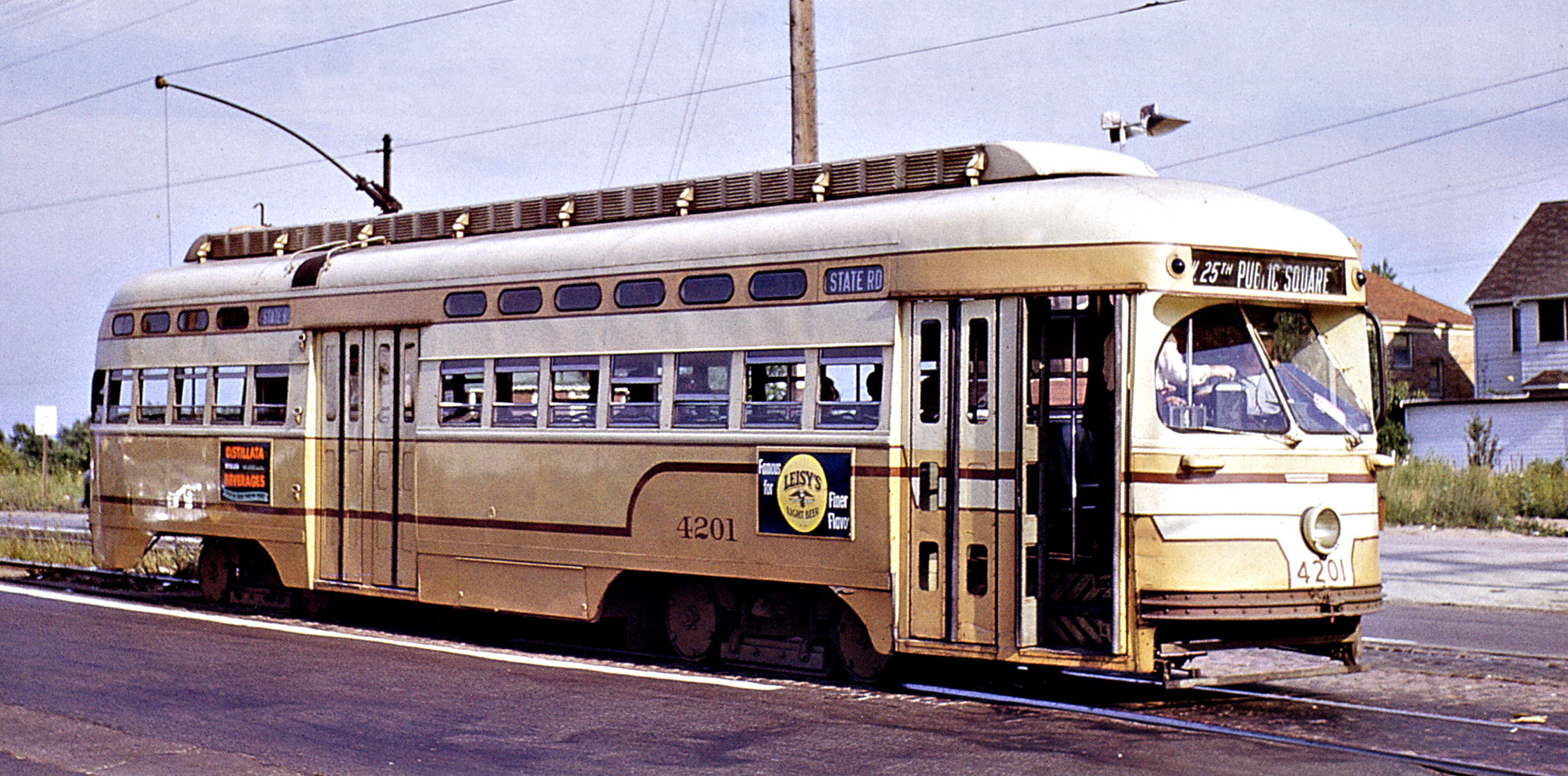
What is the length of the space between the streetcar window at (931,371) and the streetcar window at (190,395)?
8297 mm

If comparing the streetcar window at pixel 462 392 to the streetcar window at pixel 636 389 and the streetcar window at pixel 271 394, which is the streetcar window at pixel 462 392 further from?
the streetcar window at pixel 271 394

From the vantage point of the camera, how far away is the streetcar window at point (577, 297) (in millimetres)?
12953

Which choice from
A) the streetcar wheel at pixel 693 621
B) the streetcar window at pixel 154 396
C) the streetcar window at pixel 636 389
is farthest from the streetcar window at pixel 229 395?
the streetcar wheel at pixel 693 621

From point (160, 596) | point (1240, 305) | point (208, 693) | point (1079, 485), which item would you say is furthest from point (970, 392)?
point (160, 596)

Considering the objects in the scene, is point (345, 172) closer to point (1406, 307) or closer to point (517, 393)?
point (517, 393)

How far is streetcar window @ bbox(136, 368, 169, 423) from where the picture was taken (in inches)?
672

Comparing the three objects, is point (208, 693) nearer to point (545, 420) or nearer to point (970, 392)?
point (545, 420)

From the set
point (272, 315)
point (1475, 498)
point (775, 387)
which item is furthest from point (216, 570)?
point (1475, 498)

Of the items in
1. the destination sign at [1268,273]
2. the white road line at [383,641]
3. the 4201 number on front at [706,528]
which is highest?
the destination sign at [1268,273]

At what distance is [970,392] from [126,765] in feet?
16.5

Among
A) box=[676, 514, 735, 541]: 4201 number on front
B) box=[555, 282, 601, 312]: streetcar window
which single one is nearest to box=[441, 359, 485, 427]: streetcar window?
box=[555, 282, 601, 312]: streetcar window

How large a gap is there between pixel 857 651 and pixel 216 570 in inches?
317

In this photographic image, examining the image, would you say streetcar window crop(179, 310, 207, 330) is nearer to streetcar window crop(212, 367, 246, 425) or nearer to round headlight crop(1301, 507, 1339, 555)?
streetcar window crop(212, 367, 246, 425)

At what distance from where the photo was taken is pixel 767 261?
1179cm
